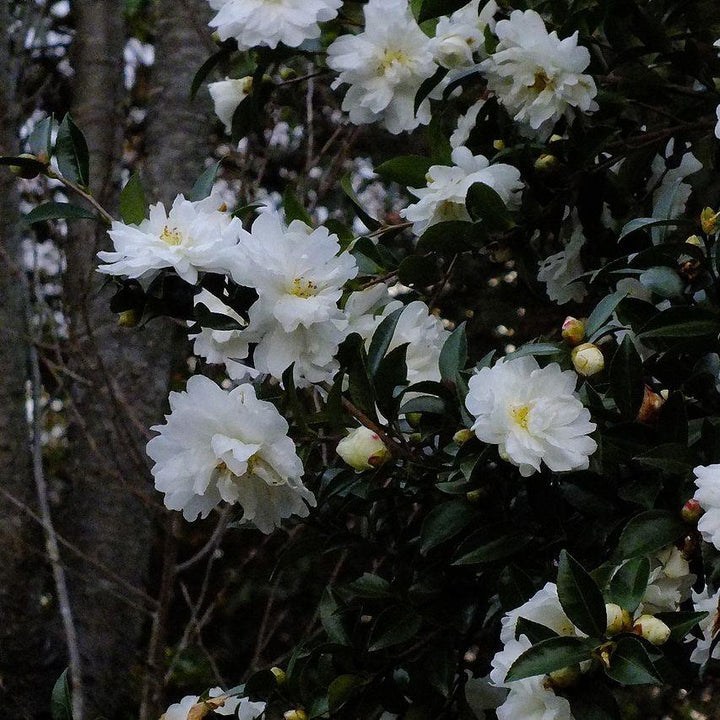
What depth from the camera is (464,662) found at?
115 cm

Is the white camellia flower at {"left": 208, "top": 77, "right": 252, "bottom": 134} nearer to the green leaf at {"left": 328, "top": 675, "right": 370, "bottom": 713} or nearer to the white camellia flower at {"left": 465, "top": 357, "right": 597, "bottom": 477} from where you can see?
the white camellia flower at {"left": 465, "top": 357, "right": 597, "bottom": 477}

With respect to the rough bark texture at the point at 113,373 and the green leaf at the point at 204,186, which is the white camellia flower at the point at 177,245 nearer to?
the green leaf at the point at 204,186

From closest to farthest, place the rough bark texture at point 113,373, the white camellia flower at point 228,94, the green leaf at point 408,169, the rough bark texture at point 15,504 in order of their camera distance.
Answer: the green leaf at point 408,169
the white camellia flower at point 228,94
the rough bark texture at point 15,504
the rough bark texture at point 113,373

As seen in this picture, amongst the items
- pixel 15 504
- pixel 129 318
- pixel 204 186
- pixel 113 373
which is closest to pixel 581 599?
pixel 129 318

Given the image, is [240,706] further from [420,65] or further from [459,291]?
[459,291]

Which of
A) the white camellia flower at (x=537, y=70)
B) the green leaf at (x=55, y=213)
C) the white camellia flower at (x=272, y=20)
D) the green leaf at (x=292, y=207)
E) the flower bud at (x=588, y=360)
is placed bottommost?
the flower bud at (x=588, y=360)

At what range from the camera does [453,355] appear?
1.03m

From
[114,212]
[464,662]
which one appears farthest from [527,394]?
[114,212]

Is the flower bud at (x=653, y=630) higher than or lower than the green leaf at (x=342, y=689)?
higher

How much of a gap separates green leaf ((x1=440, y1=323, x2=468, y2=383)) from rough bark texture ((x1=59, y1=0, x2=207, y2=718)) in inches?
37.5

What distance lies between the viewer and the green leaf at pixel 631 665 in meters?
0.74

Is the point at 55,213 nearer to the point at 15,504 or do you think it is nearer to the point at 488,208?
the point at 488,208

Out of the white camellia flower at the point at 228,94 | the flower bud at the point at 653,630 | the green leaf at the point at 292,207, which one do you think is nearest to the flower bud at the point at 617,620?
the flower bud at the point at 653,630

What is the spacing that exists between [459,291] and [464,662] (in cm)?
143
